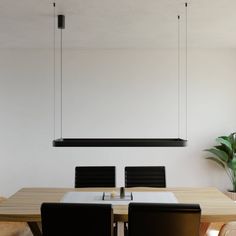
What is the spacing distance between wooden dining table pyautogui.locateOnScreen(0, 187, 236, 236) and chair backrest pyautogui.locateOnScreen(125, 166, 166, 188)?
333 millimetres

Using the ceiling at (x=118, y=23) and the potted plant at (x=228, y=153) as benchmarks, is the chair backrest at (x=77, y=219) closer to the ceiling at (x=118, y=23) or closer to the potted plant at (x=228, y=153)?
the ceiling at (x=118, y=23)

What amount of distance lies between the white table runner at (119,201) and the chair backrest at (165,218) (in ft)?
2.32

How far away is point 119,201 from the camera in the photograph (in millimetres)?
3092

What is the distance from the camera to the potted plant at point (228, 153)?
5105 mm

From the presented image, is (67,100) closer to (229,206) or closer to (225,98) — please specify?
(225,98)

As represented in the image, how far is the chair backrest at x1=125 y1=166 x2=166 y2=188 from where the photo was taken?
4.04 metres

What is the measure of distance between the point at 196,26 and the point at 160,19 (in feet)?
1.83

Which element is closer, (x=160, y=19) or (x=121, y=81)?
(x=160, y=19)

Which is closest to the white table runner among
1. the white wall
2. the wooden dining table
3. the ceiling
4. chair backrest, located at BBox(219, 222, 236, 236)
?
the wooden dining table

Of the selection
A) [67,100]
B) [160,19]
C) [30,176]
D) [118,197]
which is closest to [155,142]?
[118,197]

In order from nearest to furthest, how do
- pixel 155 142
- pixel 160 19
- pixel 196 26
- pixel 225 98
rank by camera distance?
pixel 155 142, pixel 160 19, pixel 196 26, pixel 225 98

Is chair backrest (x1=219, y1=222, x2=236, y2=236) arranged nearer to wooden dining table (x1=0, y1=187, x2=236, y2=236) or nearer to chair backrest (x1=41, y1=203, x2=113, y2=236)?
wooden dining table (x1=0, y1=187, x2=236, y2=236)

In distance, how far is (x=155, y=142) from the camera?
2.95 m

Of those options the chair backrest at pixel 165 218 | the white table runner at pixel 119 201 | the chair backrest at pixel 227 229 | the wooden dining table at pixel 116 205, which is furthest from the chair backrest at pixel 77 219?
the chair backrest at pixel 227 229
